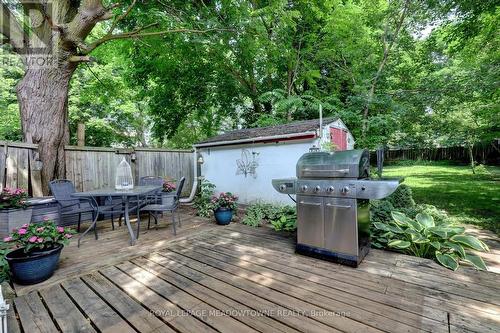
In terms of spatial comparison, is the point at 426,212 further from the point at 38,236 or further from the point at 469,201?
the point at 38,236

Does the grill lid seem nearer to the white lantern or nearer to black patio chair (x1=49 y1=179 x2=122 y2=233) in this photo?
the white lantern

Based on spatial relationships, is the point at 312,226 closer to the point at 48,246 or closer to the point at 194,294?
the point at 194,294

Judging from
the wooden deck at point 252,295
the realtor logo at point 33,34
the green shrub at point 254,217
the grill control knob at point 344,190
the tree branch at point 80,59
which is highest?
the realtor logo at point 33,34

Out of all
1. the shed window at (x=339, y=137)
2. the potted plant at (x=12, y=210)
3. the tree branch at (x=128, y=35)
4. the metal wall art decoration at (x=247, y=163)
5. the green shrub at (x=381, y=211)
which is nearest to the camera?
the potted plant at (x=12, y=210)

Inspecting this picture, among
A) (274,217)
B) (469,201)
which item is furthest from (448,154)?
(274,217)

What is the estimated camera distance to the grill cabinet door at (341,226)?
8.75 ft

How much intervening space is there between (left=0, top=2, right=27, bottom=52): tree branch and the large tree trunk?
0.67m

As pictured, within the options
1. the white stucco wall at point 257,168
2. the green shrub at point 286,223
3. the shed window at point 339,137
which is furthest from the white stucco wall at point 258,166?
the green shrub at point 286,223

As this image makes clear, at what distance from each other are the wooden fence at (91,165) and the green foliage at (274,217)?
349 centimetres

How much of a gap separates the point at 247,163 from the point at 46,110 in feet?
14.5

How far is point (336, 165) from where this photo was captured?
2.81 meters

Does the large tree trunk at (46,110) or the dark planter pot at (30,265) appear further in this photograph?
the large tree trunk at (46,110)

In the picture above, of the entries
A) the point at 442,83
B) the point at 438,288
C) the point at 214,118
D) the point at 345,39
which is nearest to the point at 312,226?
the point at 438,288

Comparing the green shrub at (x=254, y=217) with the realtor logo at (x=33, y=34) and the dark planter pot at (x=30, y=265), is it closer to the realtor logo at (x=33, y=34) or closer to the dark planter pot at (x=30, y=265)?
the dark planter pot at (x=30, y=265)
